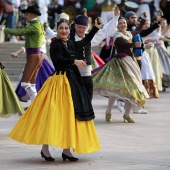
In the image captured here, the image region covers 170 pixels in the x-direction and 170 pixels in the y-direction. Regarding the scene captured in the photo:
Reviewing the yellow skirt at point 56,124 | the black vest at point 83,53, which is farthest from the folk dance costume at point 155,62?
the yellow skirt at point 56,124

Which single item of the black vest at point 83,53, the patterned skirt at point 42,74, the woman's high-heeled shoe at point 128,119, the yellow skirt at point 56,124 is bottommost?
the woman's high-heeled shoe at point 128,119

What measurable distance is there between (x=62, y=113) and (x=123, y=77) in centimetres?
377

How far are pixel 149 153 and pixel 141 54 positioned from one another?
5183 mm

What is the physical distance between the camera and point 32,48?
13.1 metres

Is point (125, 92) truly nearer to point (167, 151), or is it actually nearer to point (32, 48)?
point (32, 48)

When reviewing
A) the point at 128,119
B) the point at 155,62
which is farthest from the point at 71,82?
the point at 155,62

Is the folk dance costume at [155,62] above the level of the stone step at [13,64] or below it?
above

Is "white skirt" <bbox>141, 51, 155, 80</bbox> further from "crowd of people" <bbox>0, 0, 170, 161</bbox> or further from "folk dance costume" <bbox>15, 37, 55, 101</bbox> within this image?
"folk dance costume" <bbox>15, 37, 55, 101</bbox>

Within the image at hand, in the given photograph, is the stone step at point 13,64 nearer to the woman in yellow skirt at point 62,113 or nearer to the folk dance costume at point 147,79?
the folk dance costume at point 147,79

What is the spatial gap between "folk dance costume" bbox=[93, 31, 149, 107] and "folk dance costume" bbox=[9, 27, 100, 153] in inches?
131

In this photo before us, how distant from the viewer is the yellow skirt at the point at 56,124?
838 centimetres

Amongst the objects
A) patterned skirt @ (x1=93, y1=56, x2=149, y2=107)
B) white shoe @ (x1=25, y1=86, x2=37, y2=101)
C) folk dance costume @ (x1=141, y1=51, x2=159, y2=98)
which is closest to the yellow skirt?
patterned skirt @ (x1=93, y1=56, x2=149, y2=107)

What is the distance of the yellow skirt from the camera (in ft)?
27.5

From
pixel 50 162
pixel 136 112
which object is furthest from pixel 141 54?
pixel 50 162
